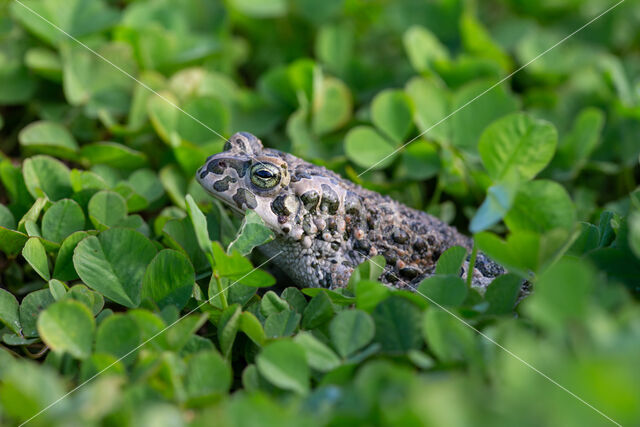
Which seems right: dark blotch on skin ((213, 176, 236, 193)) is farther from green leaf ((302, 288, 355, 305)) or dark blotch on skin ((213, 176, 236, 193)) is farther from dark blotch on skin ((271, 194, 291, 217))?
green leaf ((302, 288, 355, 305))

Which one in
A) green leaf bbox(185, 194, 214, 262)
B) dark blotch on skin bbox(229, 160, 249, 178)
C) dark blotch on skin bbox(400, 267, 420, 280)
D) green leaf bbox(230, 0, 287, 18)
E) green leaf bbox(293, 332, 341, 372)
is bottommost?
dark blotch on skin bbox(400, 267, 420, 280)

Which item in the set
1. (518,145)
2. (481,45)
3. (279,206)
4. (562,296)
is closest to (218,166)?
(279,206)

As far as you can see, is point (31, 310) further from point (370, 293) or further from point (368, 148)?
point (368, 148)

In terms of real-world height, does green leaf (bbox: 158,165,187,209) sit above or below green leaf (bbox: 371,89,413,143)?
below

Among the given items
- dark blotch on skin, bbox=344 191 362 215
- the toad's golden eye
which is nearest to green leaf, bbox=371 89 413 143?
dark blotch on skin, bbox=344 191 362 215

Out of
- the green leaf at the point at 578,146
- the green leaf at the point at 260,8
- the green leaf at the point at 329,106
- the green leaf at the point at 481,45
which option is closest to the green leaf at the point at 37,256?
the green leaf at the point at 329,106

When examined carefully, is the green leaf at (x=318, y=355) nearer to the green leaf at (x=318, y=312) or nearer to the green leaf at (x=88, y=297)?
the green leaf at (x=318, y=312)
